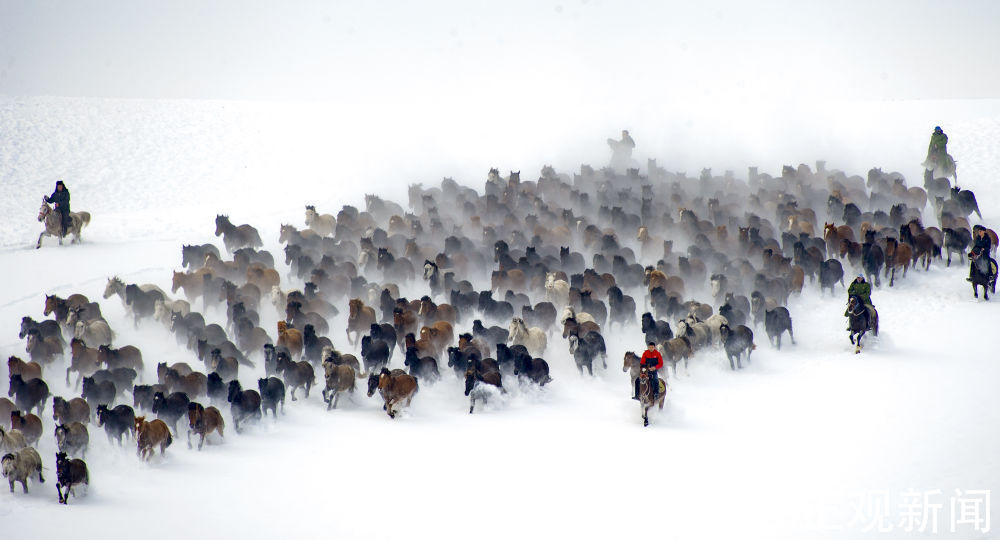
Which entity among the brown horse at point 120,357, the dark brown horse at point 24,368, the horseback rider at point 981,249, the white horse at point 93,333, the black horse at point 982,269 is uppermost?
the horseback rider at point 981,249

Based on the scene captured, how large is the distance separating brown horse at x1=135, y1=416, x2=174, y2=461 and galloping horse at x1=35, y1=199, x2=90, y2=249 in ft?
42.9

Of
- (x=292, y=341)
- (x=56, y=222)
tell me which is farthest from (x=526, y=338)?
(x=56, y=222)

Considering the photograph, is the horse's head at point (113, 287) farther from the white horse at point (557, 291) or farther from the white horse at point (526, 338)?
the white horse at point (557, 291)

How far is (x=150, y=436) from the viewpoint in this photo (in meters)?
12.9

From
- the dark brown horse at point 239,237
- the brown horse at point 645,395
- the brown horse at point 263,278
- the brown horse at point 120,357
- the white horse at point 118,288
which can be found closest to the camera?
the brown horse at point 645,395

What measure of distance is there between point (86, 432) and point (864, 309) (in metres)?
15.3

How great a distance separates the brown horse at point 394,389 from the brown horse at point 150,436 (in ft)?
12.8

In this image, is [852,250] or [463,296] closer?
[463,296]

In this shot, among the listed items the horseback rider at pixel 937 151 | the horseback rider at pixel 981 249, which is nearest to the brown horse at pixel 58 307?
the horseback rider at pixel 981 249

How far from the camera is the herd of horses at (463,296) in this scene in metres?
14.8

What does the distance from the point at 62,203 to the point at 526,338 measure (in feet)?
48.5

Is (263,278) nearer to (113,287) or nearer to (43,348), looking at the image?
(113,287)

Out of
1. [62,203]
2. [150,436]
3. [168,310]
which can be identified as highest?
[62,203]

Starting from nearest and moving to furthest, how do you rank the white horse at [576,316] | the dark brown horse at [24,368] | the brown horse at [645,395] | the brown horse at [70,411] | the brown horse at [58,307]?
the brown horse at [70,411], the dark brown horse at [24,368], the brown horse at [645,395], the brown horse at [58,307], the white horse at [576,316]
